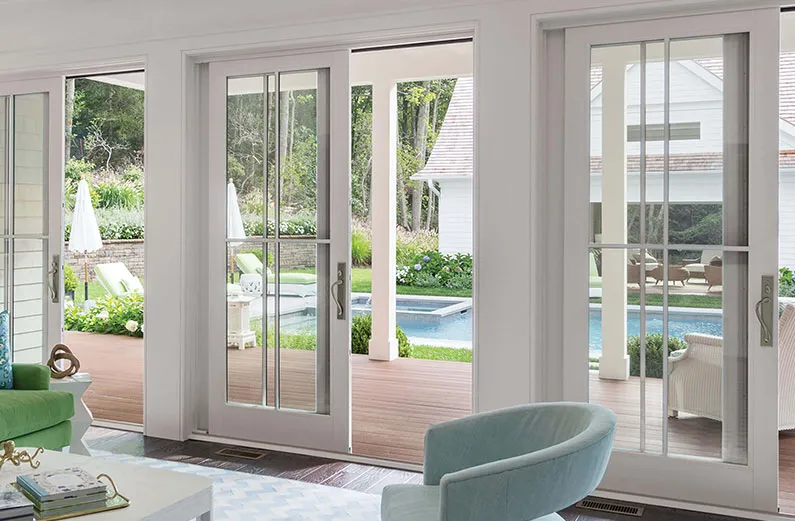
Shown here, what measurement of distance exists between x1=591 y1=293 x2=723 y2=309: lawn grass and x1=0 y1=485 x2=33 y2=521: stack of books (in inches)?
102

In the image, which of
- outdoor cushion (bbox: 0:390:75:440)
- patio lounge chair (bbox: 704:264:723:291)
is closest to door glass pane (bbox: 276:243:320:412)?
outdoor cushion (bbox: 0:390:75:440)

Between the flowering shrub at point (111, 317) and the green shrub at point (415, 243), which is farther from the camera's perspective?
the green shrub at point (415, 243)

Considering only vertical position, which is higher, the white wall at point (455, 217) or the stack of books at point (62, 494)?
the white wall at point (455, 217)

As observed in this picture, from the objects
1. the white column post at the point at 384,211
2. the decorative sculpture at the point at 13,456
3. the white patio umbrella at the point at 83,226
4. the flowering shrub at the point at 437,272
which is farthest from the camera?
the flowering shrub at the point at 437,272

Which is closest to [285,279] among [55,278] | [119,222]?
[55,278]

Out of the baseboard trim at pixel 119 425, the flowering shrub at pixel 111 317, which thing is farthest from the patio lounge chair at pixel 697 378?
the flowering shrub at pixel 111 317

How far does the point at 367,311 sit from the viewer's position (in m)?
10.8

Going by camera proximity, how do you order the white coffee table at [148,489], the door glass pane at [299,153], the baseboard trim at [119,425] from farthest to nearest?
the baseboard trim at [119,425], the door glass pane at [299,153], the white coffee table at [148,489]

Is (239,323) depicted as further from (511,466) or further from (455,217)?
(455,217)

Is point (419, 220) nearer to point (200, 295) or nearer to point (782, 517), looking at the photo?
point (200, 295)

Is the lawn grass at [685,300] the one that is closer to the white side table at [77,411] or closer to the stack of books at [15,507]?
the stack of books at [15,507]

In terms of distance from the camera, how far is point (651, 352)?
350 centimetres

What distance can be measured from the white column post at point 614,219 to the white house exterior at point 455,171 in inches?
307

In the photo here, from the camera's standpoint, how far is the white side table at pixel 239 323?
173 inches
